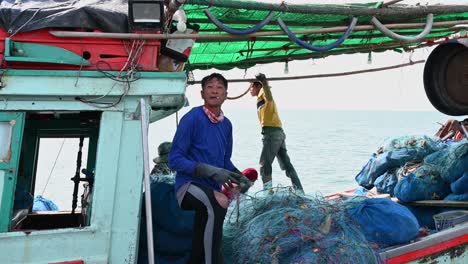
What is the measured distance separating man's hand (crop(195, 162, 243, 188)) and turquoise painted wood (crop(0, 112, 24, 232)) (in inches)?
42.4

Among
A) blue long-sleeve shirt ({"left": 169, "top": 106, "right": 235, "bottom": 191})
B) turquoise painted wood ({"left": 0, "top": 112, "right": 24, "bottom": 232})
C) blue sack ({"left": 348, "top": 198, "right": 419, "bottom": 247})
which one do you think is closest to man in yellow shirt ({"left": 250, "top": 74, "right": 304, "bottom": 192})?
blue sack ({"left": 348, "top": 198, "right": 419, "bottom": 247})

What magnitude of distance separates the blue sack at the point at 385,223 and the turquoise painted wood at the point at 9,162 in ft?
8.47

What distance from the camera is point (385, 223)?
4.55 m

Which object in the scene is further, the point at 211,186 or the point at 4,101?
the point at 211,186

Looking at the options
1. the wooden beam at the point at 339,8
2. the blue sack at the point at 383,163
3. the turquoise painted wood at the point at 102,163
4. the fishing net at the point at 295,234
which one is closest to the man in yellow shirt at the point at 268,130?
the blue sack at the point at 383,163

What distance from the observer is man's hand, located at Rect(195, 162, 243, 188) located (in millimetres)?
3510

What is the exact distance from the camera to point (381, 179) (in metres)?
6.42

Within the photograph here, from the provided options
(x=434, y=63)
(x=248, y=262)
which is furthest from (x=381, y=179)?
(x=248, y=262)

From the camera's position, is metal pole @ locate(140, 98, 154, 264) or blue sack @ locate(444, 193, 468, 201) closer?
metal pole @ locate(140, 98, 154, 264)

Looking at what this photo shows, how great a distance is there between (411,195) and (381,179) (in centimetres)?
73

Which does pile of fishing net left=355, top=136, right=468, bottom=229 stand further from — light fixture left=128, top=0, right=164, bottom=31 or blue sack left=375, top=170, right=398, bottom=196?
light fixture left=128, top=0, right=164, bottom=31

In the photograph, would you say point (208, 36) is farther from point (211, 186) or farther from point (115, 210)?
point (115, 210)

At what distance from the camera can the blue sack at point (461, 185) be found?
17.6 feet

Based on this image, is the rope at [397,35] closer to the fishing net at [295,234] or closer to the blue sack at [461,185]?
the fishing net at [295,234]
